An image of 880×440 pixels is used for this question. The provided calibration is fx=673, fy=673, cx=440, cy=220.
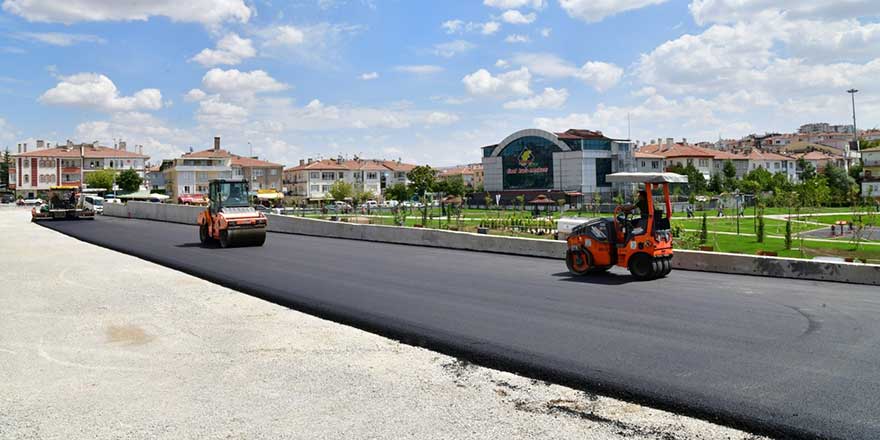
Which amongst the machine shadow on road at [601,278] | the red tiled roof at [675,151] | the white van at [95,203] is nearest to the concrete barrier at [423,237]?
the machine shadow on road at [601,278]

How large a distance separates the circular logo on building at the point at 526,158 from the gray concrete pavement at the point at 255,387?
92.5 meters

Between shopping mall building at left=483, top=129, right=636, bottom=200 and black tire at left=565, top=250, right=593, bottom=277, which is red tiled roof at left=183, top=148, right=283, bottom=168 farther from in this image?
black tire at left=565, top=250, right=593, bottom=277

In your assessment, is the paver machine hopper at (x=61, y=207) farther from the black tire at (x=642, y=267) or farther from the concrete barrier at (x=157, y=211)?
the black tire at (x=642, y=267)

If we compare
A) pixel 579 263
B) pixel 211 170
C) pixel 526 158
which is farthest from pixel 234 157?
pixel 579 263

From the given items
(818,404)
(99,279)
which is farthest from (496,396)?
(99,279)

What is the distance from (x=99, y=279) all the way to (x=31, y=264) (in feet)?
16.1

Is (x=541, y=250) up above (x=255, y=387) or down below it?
above

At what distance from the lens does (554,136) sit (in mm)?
98375

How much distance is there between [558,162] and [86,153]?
8007 centimetres

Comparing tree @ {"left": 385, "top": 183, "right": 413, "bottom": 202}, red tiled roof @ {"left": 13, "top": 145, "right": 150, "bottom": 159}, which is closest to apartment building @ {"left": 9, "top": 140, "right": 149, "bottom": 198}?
red tiled roof @ {"left": 13, "top": 145, "right": 150, "bottom": 159}

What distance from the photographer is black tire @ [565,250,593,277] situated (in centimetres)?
1446

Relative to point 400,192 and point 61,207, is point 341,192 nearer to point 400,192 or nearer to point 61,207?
point 400,192

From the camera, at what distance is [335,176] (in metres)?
120

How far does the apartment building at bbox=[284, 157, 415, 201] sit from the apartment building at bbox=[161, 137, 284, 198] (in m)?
4.00
